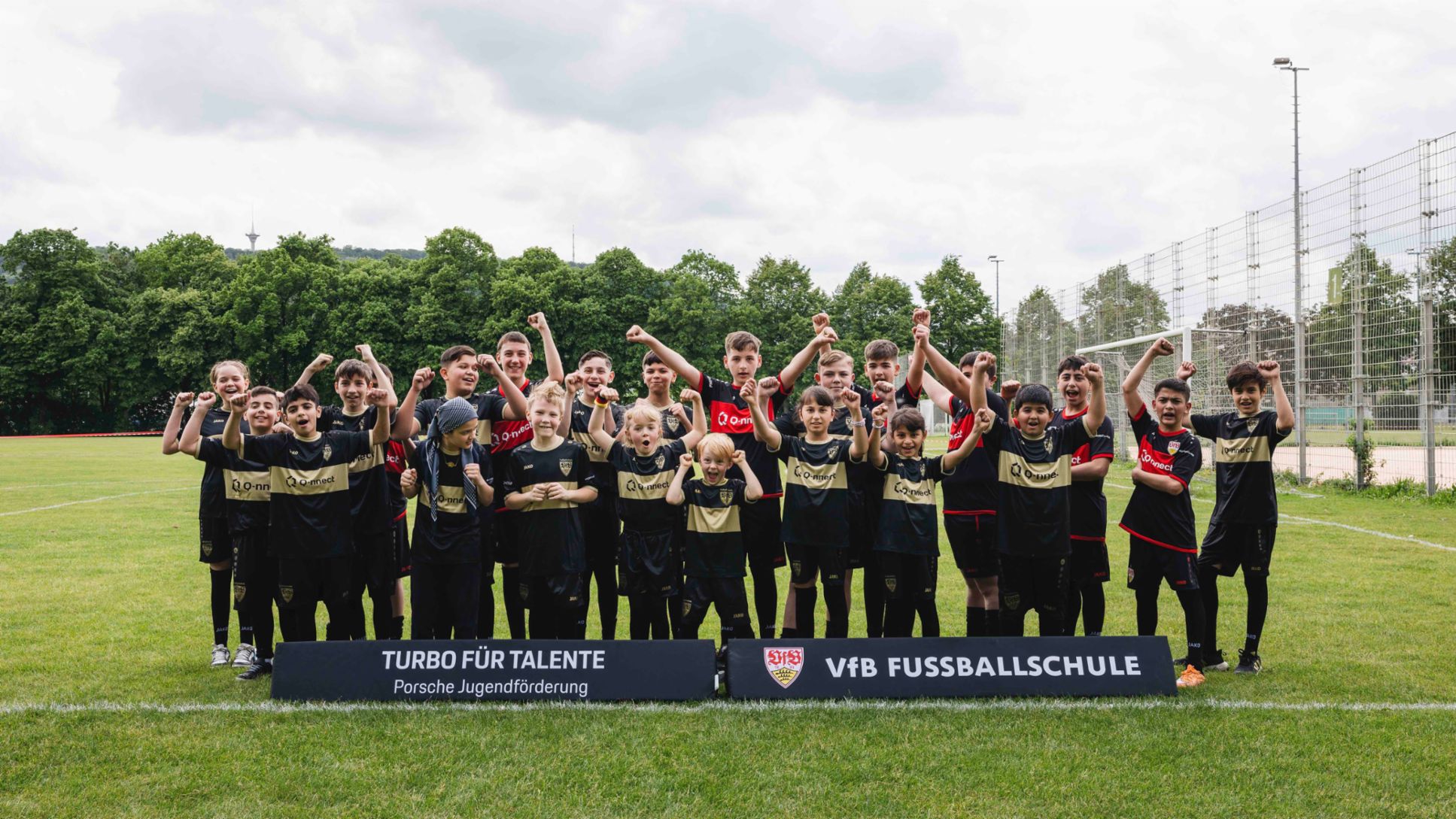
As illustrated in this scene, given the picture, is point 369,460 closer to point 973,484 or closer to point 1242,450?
point 973,484

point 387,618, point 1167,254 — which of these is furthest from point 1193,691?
point 1167,254

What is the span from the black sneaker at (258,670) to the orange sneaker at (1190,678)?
5.51 m

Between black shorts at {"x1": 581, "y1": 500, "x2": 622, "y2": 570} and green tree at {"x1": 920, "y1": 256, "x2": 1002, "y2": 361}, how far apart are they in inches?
1811

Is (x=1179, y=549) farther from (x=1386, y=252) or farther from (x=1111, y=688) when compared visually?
(x=1386, y=252)

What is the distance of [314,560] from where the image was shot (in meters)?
5.31

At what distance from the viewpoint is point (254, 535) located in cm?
557

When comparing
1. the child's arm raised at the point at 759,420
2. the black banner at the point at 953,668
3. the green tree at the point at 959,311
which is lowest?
the black banner at the point at 953,668

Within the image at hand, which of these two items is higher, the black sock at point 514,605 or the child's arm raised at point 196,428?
the child's arm raised at point 196,428

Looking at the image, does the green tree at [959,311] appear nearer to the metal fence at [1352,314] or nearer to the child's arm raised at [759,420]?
the metal fence at [1352,314]

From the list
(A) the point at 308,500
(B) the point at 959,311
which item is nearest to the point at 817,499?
(A) the point at 308,500

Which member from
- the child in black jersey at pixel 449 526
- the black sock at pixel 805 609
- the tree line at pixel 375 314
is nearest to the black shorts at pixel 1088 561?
the black sock at pixel 805 609

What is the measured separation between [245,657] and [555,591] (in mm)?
2169

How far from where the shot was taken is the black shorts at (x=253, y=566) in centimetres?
557

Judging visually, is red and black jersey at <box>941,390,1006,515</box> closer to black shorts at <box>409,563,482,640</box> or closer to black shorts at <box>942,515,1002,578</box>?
black shorts at <box>942,515,1002,578</box>
